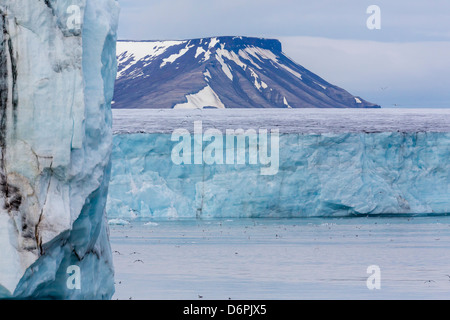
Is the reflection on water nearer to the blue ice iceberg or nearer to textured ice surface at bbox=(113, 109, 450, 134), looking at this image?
the blue ice iceberg

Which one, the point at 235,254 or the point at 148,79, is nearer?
the point at 235,254

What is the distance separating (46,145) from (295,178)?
56.1 ft

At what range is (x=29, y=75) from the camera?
773 cm

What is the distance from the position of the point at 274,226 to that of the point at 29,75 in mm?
17427

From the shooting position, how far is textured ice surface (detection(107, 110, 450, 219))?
24.2m

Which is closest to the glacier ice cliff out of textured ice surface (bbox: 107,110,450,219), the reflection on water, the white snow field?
the reflection on water

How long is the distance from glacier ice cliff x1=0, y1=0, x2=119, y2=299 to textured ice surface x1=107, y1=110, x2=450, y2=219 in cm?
1563

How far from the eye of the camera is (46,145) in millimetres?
7617

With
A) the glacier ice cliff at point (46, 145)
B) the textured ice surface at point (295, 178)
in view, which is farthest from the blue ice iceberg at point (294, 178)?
the glacier ice cliff at point (46, 145)

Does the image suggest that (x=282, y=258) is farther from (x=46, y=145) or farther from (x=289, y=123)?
(x=289, y=123)

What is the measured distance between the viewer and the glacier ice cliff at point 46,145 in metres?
7.37

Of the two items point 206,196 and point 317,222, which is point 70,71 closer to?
point 206,196

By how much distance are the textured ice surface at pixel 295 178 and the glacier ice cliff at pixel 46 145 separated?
1563 centimetres
